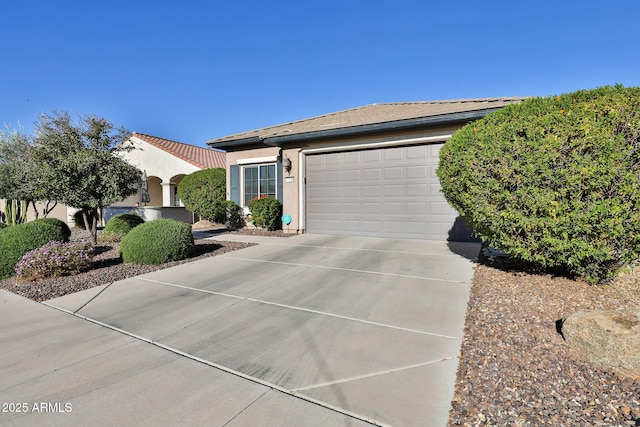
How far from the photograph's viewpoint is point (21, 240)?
5789 millimetres

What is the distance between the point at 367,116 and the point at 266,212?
4776mm

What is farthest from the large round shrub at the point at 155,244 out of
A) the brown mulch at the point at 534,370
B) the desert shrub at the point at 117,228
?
the brown mulch at the point at 534,370

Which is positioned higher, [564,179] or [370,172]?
[370,172]

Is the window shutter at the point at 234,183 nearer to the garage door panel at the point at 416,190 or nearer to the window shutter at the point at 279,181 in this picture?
the window shutter at the point at 279,181

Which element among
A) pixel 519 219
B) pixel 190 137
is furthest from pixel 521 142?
pixel 190 137

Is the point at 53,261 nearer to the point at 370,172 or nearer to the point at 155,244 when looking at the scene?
the point at 155,244

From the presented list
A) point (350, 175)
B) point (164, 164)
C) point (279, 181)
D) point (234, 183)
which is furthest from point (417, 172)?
point (164, 164)

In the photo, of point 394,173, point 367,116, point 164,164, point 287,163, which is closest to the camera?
point 394,173

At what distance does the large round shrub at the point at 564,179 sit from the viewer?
3422 mm

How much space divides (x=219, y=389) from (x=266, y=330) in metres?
0.99

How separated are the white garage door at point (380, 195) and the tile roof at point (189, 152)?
11441 mm

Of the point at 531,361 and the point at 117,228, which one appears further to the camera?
the point at 117,228

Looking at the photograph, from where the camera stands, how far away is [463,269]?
534 cm

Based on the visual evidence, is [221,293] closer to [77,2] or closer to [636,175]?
[636,175]
